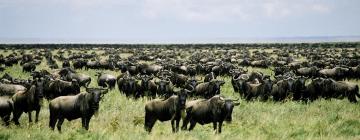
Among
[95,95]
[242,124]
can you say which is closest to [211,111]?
[242,124]

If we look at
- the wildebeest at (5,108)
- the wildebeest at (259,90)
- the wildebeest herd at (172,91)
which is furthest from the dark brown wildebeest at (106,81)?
the wildebeest at (5,108)

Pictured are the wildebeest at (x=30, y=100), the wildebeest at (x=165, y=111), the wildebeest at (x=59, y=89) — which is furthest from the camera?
the wildebeest at (x=59, y=89)

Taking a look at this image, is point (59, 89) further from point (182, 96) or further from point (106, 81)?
point (182, 96)

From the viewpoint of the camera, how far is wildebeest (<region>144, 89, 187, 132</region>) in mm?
13758

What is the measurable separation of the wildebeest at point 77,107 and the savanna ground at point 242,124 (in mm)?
402

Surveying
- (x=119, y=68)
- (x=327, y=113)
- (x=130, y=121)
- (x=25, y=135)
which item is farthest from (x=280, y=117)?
(x=119, y=68)

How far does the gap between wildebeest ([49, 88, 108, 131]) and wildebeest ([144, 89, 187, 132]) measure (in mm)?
1616

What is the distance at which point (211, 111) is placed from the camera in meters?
14.1

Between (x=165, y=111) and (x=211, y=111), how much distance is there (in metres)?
1.48

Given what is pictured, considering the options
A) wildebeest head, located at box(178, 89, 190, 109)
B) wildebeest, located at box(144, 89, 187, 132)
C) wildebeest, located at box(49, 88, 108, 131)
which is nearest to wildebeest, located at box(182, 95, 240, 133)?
wildebeest, located at box(144, 89, 187, 132)

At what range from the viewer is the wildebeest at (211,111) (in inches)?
542

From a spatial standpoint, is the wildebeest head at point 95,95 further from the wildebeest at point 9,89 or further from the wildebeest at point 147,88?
the wildebeest at point 147,88

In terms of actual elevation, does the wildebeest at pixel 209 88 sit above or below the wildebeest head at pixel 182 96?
below

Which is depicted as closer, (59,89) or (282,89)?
(59,89)
